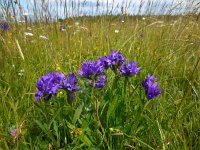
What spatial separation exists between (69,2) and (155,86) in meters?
1.73

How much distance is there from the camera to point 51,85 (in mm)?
1104

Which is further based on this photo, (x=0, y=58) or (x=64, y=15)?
(x=64, y=15)

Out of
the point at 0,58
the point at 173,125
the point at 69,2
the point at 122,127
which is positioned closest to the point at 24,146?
the point at 122,127

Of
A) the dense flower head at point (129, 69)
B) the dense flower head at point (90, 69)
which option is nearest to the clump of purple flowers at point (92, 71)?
the dense flower head at point (90, 69)

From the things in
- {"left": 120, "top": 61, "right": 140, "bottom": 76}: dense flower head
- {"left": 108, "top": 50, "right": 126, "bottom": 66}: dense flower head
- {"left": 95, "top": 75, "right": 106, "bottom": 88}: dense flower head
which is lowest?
{"left": 95, "top": 75, "right": 106, "bottom": 88}: dense flower head

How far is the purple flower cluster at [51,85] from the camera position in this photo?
1096mm

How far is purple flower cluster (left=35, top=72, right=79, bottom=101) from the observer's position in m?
1.10

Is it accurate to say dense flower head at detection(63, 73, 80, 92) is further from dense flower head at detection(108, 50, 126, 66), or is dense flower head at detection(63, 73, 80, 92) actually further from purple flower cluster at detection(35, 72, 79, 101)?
dense flower head at detection(108, 50, 126, 66)

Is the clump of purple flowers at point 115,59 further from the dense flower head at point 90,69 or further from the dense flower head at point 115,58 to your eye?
the dense flower head at point 90,69

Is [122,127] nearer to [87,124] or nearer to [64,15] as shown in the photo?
[87,124]

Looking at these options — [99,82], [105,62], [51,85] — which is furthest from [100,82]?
[51,85]

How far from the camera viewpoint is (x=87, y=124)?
3.90ft

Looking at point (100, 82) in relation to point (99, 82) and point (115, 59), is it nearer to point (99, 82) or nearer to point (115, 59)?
point (99, 82)

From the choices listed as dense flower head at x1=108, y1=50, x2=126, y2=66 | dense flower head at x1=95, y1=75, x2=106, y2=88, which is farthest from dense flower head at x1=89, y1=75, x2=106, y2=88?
dense flower head at x1=108, y1=50, x2=126, y2=66
